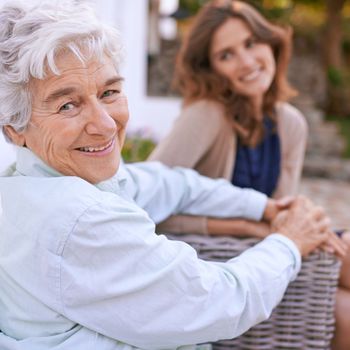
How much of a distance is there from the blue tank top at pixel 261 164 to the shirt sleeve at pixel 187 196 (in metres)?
0.37

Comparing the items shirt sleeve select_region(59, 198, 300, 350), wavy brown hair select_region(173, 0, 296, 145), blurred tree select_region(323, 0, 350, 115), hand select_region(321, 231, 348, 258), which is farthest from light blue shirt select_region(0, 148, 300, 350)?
blurred tree select_region(323, 0, 350, 115)

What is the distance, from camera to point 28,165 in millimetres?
1229

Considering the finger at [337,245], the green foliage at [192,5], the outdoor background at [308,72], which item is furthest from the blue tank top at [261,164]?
the green foliage at [192,5]

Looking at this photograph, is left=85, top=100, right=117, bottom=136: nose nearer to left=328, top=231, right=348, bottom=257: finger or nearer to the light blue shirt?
the light blue shirt

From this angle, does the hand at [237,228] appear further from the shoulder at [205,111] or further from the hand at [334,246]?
the shoulder at [205,111]

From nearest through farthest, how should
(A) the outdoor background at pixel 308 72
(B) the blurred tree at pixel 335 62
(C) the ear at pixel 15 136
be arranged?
(C) the ear at pixel 15 136 → (A) the outdoor background at pixel 308 72 → (B) the blurred tree at pixel 335 62

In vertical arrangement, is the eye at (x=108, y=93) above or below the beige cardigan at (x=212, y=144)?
above

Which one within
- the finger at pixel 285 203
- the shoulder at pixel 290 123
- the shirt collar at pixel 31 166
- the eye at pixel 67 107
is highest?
the eye at pixel 67 107

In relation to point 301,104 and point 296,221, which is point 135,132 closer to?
point 296,221

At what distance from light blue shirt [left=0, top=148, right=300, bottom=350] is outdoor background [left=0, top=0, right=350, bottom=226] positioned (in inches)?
164

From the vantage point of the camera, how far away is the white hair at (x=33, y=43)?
110 centimetres

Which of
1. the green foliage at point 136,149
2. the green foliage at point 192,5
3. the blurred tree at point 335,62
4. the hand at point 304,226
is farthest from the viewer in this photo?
the blurred tree at point 335,62

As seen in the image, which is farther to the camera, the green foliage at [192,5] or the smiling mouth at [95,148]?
the green foliage at [192,5]

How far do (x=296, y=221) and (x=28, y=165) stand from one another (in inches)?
29.7
